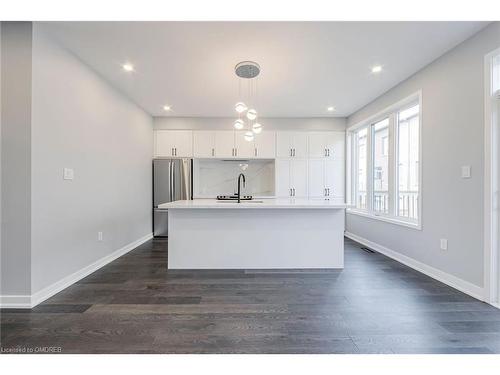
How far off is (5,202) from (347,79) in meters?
4.16

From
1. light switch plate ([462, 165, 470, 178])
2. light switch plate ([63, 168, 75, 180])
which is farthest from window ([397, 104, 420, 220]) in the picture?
light switch plate ([63, 168, 75, 180])

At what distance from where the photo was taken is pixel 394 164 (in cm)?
381

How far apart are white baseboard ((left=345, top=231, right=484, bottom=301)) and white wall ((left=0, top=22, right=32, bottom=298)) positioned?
421 cm

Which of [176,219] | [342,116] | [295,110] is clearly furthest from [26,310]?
[342,116]

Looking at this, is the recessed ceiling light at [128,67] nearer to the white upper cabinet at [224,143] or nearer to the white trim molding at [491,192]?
the white upper cabinet at [224,143]

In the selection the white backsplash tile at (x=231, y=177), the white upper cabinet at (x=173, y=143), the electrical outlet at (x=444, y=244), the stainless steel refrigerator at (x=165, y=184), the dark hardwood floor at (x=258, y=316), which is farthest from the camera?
the white backsplash tile at (x=231, y=177)

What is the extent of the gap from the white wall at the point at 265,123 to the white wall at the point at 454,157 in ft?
6.70

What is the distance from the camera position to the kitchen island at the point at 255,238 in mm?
3117

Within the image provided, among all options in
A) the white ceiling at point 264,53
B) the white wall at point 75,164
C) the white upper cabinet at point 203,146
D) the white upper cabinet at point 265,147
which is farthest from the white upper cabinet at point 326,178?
the white wall at point 75,164

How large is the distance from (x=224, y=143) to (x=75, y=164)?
298 centimetres

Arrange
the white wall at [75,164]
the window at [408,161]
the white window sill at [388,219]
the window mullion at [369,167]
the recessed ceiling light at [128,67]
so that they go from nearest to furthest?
the white wall at [75,164] < the recessed ceiling light at [128,67] < the white window sill at [388,219] < the window at [408,161] < the window mullion at [369,167]

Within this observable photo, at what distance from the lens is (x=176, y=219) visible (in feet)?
10.2

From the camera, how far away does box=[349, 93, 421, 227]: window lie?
11.4 feet
